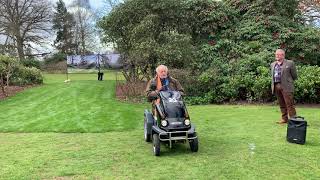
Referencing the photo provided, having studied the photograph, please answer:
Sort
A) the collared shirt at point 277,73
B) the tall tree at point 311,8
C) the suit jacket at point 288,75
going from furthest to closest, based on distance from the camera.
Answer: the tall tree at point 311,8, the collared shirt at point 277,73, the suit jacket at point 288,75

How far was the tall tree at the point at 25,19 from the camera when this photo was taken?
4444 cm

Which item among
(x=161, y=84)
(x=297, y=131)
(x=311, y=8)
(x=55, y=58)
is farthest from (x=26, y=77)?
(x=55, y=58)

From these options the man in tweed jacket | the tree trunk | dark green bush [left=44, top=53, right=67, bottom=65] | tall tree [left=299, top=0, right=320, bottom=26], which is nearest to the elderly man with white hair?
the man in tweed jacket

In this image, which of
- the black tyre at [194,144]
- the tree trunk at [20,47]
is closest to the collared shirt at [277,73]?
the black tyre at [194,144]

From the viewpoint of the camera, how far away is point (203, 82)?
15570 mm

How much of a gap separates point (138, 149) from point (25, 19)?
41.1 m

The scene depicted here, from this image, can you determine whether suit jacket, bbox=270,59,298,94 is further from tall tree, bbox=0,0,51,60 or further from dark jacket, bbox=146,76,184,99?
tall tree, bbox=0,0,51,60

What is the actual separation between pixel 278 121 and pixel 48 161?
5940 mm

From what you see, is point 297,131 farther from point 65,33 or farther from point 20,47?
point 65,33

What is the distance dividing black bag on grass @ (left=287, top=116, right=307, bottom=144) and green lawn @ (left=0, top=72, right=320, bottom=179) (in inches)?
6.2

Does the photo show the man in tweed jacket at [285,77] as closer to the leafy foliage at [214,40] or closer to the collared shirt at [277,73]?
the collared shirt at [277,73]

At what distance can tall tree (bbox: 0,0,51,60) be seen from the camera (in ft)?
146

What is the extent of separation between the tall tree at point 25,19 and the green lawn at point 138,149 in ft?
113

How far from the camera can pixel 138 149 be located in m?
7.59
